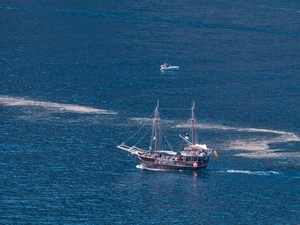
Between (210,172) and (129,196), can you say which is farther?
(210,172)

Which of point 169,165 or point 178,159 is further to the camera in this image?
point 178,159

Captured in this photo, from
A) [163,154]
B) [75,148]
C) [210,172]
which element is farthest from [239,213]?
[75,148]

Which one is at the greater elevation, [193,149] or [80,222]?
[193,149]

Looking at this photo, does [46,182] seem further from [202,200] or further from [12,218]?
[202,200]

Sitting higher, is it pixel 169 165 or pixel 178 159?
pixel 178 159

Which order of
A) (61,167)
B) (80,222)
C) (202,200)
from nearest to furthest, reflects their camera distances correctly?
(80,222) < (202,200) < (61,167)

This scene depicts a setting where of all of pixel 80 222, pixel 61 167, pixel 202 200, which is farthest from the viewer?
pixel 61 167

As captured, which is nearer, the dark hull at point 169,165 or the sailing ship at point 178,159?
the sailing ship at point 178,159

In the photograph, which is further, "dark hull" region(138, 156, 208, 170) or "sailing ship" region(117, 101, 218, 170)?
"dark hull" region(138, 156, 208, 170)
